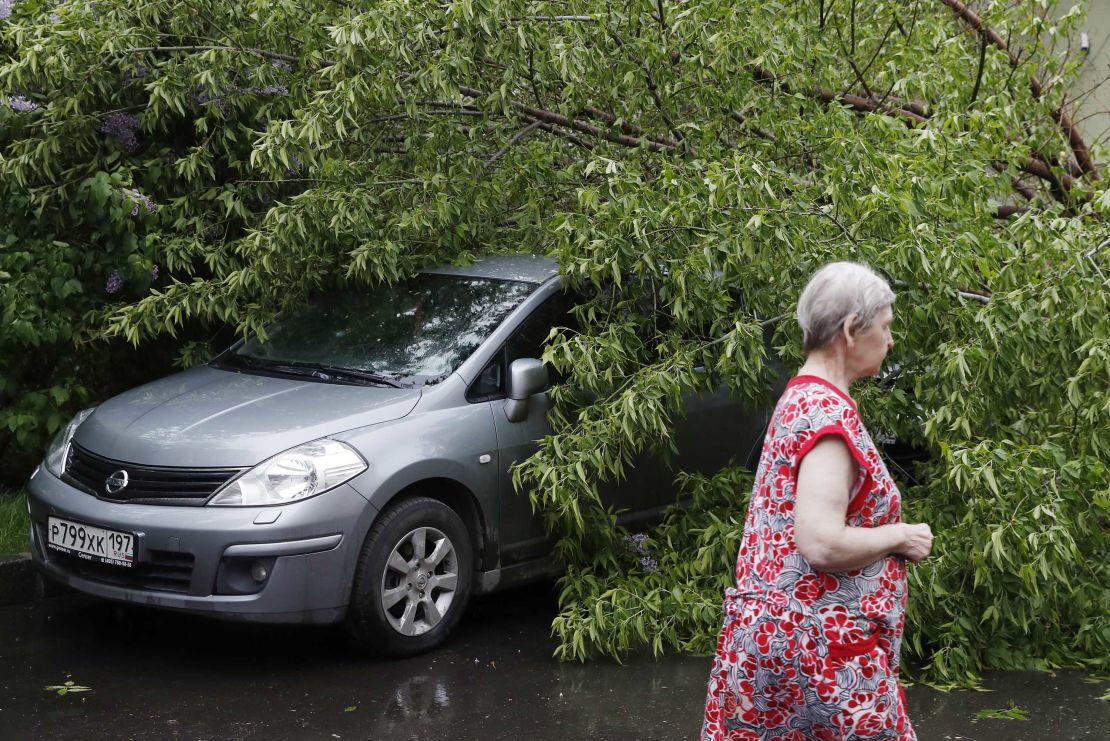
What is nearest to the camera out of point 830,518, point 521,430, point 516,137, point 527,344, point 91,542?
point 830,518

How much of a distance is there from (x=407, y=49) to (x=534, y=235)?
120 centimetres

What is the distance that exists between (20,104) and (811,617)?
586cm

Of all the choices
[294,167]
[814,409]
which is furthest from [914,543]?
[294,167]

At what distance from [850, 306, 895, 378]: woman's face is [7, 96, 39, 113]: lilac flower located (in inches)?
222

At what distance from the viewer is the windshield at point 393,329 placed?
6133 millimetres

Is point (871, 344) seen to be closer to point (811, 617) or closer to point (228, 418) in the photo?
point (811, 617)

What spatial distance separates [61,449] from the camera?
6.04m

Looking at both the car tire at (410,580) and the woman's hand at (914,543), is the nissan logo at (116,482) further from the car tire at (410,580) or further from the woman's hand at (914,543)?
the woman's hand at (914,543)

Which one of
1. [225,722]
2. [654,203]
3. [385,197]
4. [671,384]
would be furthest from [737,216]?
[225,722]

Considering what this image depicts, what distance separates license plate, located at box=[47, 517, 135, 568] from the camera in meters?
5.33

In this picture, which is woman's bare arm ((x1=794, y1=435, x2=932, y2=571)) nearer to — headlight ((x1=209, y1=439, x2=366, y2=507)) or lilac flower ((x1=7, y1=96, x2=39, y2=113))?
headlight ((x1=209, y1=439, x2=366, y2=507))

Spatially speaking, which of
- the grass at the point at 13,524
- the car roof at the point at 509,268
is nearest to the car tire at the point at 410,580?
the car roof at the point at 509,268

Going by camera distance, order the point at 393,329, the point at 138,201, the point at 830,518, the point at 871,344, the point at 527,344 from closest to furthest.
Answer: the point at 830,518, the point at 871,344, the point at 527,344, the point at 393,329, the point at 138,201

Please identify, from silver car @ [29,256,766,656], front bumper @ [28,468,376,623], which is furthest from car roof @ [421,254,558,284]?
front bumper @ [28,468,376,623]
